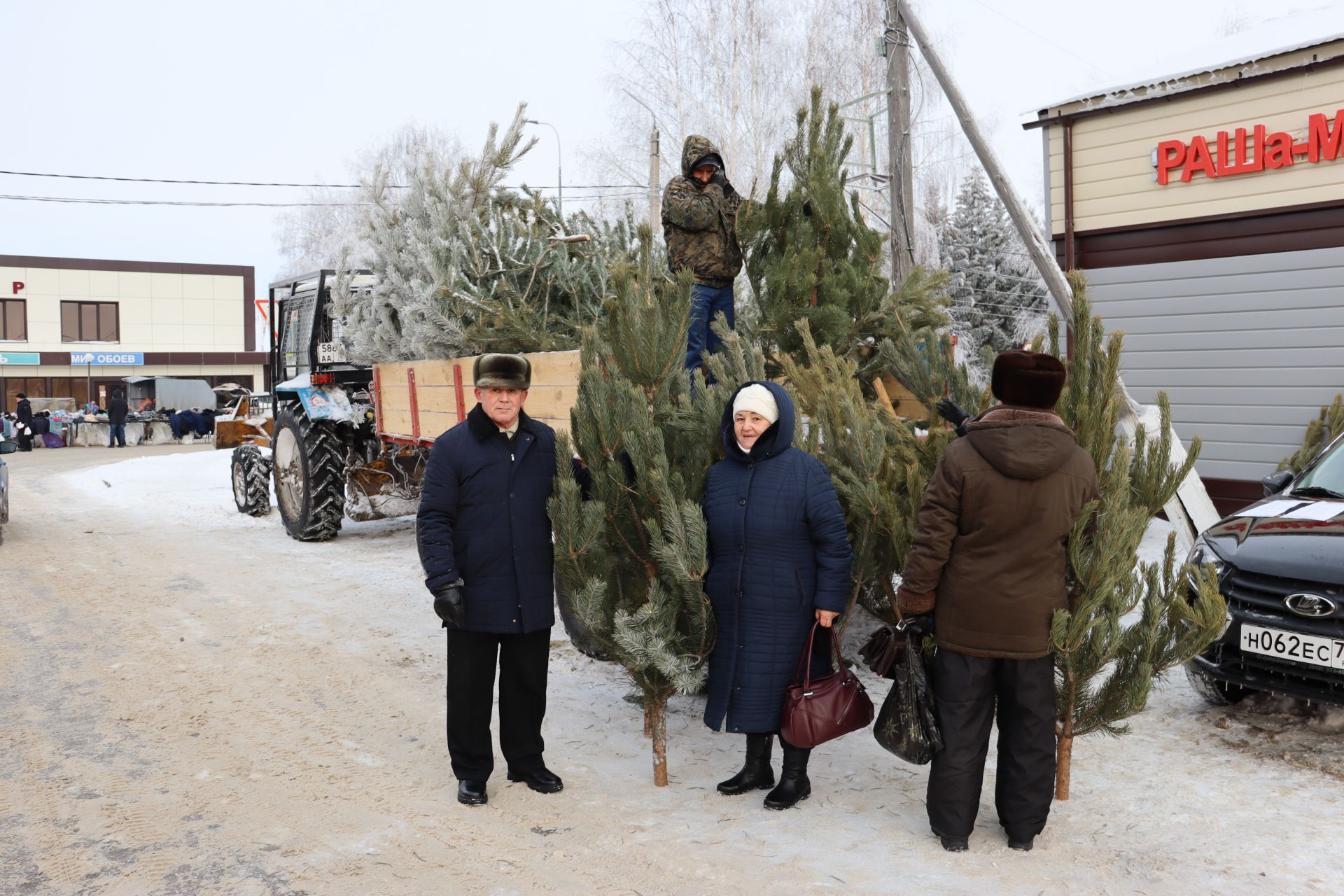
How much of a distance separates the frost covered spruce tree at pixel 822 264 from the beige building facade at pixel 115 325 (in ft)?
127

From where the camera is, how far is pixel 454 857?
3.44 meters

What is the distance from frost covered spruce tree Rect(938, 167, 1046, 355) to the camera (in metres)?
26.0

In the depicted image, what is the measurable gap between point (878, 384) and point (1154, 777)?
99.9 inches

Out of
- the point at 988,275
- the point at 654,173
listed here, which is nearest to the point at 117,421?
the point at 654,173

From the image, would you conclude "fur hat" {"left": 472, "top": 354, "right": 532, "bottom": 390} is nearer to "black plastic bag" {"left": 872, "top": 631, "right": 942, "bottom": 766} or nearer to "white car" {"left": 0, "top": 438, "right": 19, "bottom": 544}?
"black plastic bag" {"left": 872, "top": 631, "right": 942, "bottom": 766}

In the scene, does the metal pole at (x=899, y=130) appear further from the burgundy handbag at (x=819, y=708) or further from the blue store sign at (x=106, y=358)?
the blue store sign at (x=106, y=358)

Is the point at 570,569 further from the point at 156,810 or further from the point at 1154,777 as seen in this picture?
the point at 1154,777

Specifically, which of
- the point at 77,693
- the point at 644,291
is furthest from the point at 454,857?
the point at 77,693

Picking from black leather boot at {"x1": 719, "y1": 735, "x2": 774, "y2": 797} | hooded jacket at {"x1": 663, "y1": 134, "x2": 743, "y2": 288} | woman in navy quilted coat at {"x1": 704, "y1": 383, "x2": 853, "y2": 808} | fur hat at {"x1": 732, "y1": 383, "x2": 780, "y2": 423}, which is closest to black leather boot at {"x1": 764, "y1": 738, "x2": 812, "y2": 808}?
woman in navy quilted coat at {"x1": 704, "y1": 383, "x2": 853, "y2": 808}

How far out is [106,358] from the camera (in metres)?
39.2

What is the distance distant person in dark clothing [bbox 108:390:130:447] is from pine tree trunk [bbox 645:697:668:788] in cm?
2893

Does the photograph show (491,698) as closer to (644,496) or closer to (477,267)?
(644,496)

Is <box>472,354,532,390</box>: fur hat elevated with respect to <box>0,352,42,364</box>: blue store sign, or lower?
lower

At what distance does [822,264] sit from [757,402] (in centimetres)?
243
